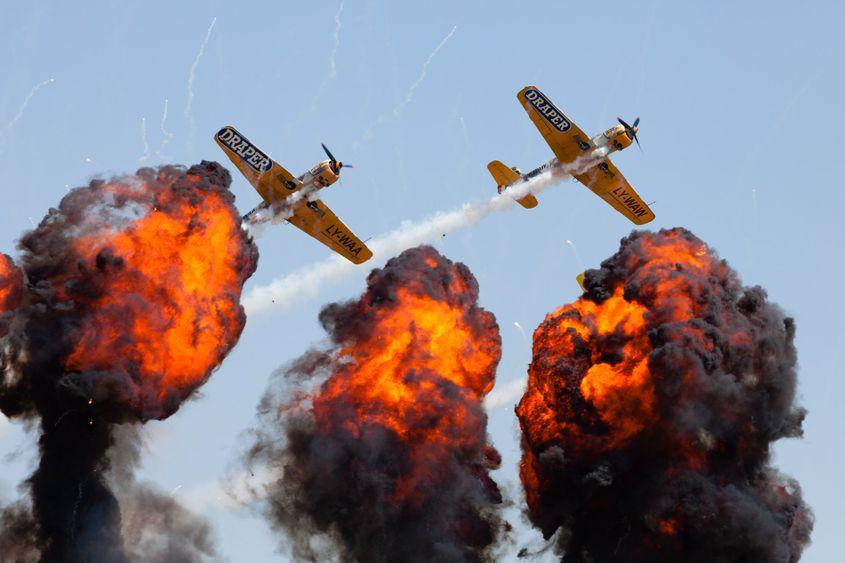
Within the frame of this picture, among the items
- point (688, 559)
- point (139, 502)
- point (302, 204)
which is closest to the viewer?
point (688, 559)

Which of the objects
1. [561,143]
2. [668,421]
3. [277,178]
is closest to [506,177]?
[561,143]

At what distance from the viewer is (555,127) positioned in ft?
436

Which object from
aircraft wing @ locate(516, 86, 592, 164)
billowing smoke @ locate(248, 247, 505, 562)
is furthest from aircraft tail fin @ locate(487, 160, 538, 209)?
billowing smoke @ locate(248, 247, 505, 562)

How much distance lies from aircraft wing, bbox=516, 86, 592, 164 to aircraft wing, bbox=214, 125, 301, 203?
68.8ft

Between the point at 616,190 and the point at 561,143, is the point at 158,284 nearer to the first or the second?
the point at 561,143

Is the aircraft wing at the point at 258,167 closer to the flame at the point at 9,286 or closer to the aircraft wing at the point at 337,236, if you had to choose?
the aircraft wing at the point at 337,236

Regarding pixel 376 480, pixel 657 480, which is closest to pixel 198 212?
pixel 376 480

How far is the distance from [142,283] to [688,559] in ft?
129

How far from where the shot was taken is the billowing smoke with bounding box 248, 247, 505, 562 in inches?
4225

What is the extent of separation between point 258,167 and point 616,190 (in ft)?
103

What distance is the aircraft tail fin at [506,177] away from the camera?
133 meters

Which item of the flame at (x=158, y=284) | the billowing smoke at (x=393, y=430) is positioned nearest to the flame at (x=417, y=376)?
the billowing smoke at (x=393, y=430)

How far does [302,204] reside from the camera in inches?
5044

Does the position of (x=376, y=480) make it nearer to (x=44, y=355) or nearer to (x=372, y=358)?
(x=372, y=358)
